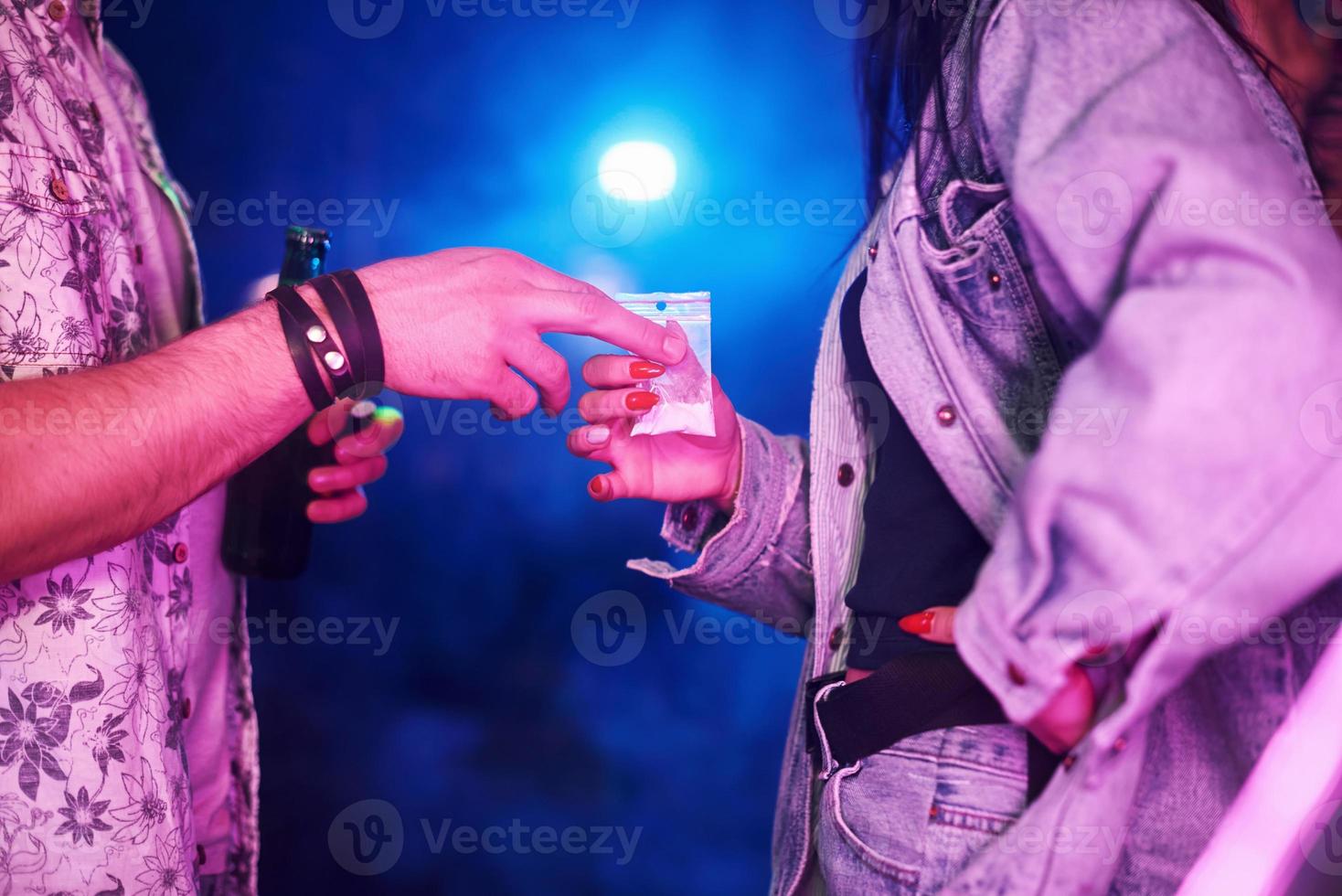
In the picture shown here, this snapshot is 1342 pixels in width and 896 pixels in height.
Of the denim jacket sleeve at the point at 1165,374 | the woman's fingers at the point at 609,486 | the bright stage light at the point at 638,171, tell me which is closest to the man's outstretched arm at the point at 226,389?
the woman's fingers at the point at 609,486

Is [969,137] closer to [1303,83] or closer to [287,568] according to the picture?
[1303,83]

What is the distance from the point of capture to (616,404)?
3.30 feet

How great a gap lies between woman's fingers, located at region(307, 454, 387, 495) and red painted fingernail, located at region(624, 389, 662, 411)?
0.47 meters

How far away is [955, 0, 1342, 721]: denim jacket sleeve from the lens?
1.75 ft

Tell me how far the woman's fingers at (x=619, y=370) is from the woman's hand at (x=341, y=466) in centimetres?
41

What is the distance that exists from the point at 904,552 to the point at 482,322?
0.51 m

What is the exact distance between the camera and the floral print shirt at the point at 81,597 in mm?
817

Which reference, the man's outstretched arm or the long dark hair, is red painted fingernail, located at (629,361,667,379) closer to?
the man's outstretched arm

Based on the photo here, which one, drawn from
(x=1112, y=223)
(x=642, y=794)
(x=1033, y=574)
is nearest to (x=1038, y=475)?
(x=1033, y=574)

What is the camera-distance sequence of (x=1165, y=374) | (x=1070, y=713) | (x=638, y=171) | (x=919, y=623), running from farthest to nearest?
(x=638, y=171) < (x=919, y=623) < (x=1070, y=713) < (x=1165, y=374)

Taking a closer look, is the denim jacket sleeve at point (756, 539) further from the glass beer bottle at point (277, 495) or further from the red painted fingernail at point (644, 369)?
the glass beer bottle at point (277, 495)

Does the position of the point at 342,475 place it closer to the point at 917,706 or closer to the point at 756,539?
the point at 756,539

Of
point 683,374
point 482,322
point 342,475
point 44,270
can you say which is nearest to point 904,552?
point 683,374

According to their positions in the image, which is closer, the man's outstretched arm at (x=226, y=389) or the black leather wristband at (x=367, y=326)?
the man's outstretched arm at (x=226, y=389)
